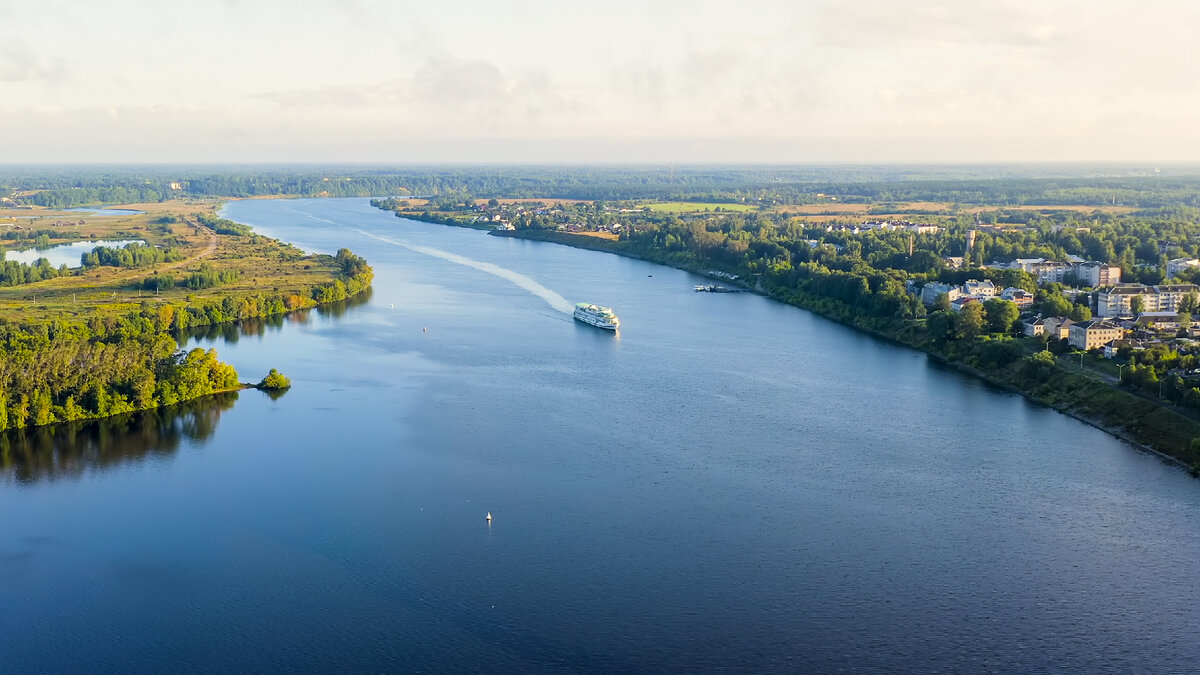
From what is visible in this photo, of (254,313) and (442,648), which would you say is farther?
(254,313)

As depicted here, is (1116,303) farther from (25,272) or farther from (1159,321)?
(25,272)

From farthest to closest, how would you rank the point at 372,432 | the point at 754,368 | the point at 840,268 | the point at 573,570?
1. the point at 840,268
2. the point at 754,368
3. the point at 372,432
4. the point at 573,570

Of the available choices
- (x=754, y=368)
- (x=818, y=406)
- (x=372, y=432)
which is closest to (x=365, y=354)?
(x=372, y=432)

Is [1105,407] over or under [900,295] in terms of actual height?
under

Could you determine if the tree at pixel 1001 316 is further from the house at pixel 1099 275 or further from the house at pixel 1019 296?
the house at pixel 1099 275

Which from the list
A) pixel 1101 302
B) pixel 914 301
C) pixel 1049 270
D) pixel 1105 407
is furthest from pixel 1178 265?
pixel 1105 407

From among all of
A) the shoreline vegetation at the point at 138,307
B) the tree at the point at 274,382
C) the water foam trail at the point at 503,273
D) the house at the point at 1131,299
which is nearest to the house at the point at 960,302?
the house at the point at 1131,299

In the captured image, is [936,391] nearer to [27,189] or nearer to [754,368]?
[754,368]

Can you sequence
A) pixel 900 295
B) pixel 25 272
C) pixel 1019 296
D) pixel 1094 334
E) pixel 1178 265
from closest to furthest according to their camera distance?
pixel 1094 334, pixel 1019 296, pixel 900 295, pixel 1178 265, pixel 25 272
